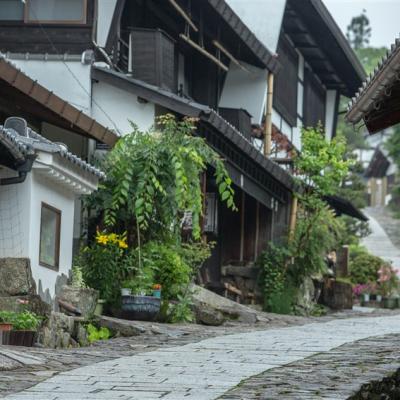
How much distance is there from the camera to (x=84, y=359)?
50.0 feet

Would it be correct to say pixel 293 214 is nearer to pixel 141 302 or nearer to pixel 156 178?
pixel 156 178

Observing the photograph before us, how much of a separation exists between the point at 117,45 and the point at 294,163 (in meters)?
6.13

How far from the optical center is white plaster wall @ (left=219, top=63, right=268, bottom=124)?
3117 centimetres

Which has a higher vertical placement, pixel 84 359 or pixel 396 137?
pixel 396 137

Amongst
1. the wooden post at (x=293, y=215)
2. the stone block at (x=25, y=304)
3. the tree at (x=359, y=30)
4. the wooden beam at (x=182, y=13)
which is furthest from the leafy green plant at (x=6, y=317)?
the tree at (x=359, y=30)

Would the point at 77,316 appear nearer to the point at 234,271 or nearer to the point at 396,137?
the point at 234,271

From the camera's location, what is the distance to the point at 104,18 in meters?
25.5

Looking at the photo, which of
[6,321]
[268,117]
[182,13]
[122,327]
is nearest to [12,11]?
[182,13]

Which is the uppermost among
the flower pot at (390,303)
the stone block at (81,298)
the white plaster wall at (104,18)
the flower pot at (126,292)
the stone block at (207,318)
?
the white plaster wall at (104,18)

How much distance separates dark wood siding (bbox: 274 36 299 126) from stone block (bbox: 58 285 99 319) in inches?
545

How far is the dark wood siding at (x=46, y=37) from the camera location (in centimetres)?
2509

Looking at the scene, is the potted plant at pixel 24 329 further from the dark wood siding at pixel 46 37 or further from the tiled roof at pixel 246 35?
the tiled roof at pixel 246 35

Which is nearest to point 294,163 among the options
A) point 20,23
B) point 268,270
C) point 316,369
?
point 268,270

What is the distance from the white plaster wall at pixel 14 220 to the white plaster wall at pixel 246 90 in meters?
12.3
